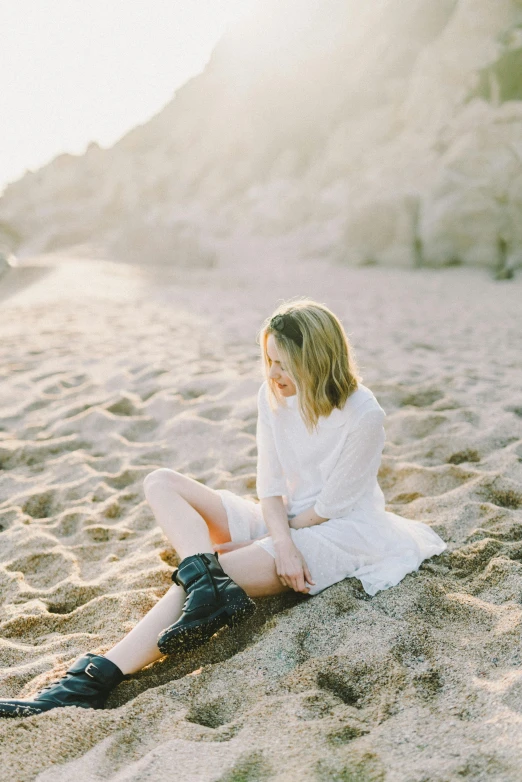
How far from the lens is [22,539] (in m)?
2.76

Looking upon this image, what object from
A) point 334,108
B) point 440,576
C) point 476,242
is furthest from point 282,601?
point 334,108

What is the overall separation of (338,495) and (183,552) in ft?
1.93

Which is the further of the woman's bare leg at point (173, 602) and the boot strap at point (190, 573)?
the boot strap at point (190, 573)

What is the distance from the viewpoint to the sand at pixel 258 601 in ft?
4.78

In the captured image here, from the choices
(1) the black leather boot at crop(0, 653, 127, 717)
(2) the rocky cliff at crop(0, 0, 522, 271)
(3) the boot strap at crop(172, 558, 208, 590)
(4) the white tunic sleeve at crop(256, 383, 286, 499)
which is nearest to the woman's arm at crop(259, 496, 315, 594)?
(4) the white tunic sleeve at crop(256, 383, 286, 499)

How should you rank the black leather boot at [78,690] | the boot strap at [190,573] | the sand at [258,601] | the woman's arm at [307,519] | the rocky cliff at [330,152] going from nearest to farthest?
the sand at [258,601]
the black leather boot at [78,690]
the boot strap at [190,573]
the woman's arm at [307,519]
the rocky cliff at [330,152]

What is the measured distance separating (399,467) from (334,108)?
66.3ft

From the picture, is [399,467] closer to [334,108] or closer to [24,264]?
[24,264]

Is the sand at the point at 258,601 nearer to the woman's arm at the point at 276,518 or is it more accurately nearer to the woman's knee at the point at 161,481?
the woman's arm at the point at 276,518

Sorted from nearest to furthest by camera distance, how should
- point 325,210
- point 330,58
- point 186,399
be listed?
point 186,399 < point 325,210 < point 330,58

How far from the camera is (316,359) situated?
2107 mm

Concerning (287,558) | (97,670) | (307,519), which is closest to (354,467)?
(307,519)

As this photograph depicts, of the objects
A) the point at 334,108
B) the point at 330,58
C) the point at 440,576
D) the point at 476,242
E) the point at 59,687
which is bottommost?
the point at 440,576

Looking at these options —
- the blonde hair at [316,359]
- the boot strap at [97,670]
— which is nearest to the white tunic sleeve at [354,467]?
the blonde hair at [316,359]
